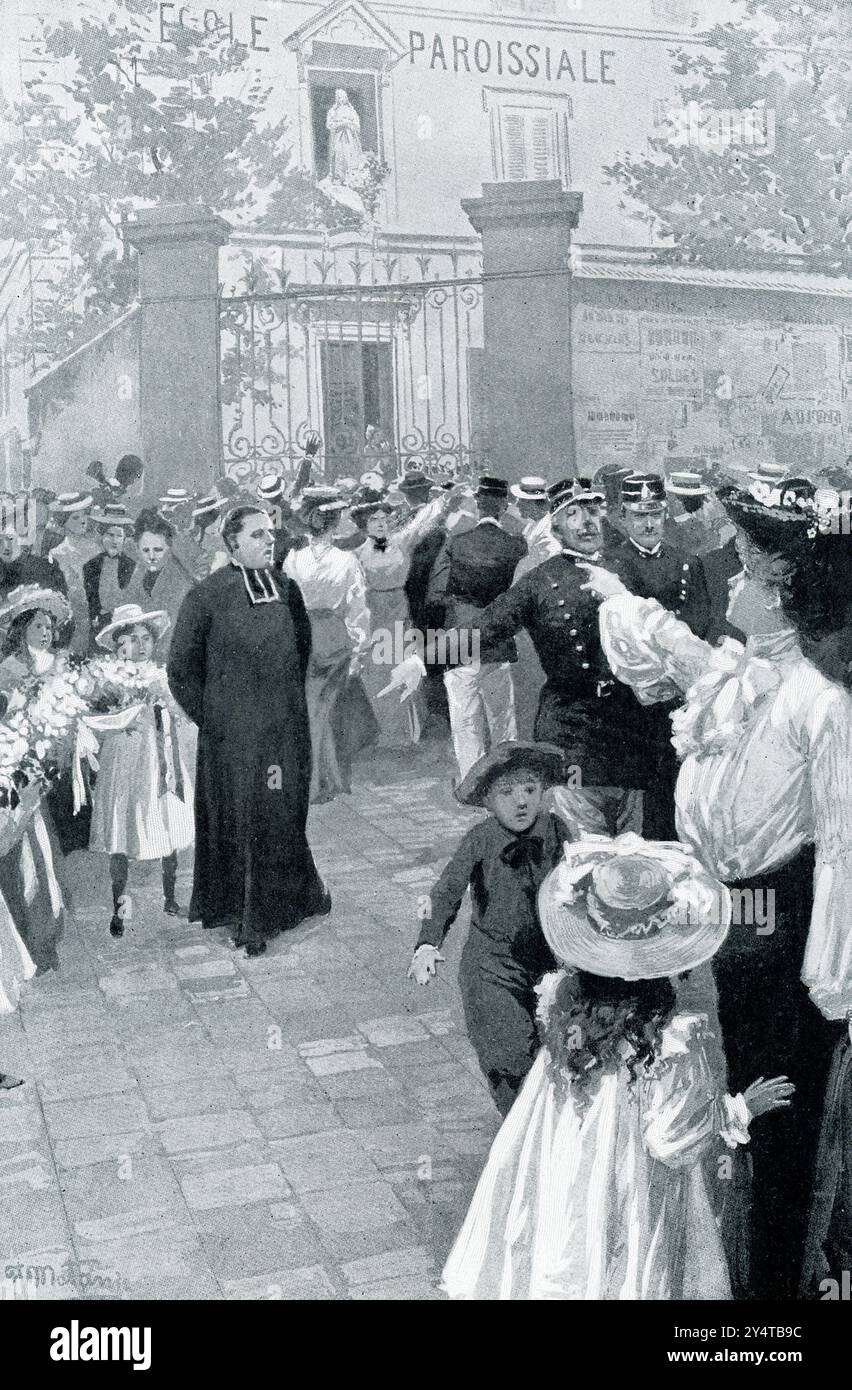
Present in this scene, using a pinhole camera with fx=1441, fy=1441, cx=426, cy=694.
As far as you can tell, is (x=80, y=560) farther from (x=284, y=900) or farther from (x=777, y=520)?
(x=777, y=520)

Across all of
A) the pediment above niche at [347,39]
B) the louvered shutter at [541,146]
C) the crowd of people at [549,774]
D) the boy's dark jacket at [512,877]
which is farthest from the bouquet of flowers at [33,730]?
the louvered shutter at [541,146]

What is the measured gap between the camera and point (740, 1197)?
3.48 metres

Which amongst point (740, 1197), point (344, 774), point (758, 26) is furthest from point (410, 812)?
point (758, 26)

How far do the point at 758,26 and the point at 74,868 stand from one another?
3466mm

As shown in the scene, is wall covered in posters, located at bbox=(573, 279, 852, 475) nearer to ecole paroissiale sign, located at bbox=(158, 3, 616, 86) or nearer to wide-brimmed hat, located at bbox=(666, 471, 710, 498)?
wide-brimmed hat, located at bbox=(666, 471, 710, 498)

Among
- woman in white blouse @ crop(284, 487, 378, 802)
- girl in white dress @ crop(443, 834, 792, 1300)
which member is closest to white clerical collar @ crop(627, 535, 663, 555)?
woman in white blouse @ crop(284, 487, 378, 802)

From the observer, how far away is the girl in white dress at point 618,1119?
9.94ft

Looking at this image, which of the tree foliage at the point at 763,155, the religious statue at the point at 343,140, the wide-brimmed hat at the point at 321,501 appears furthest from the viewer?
the wide-brimmed hat at the point at 321,501

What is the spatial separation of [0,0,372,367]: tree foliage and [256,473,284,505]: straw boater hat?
0.76 meters

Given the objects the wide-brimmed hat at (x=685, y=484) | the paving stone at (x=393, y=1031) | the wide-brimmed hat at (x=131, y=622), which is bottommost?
the paving stone at (x=393, y=1031)

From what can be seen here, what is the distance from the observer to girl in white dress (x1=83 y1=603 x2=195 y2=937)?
4.78 metres

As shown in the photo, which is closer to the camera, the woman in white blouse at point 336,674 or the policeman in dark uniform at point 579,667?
the policeman in dark uniform at point 579,667

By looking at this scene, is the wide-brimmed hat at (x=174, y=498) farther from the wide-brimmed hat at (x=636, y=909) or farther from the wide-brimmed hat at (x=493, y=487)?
the wide-brimmed hat at (x=636, y=909)

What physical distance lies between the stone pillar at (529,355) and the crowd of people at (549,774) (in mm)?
124
